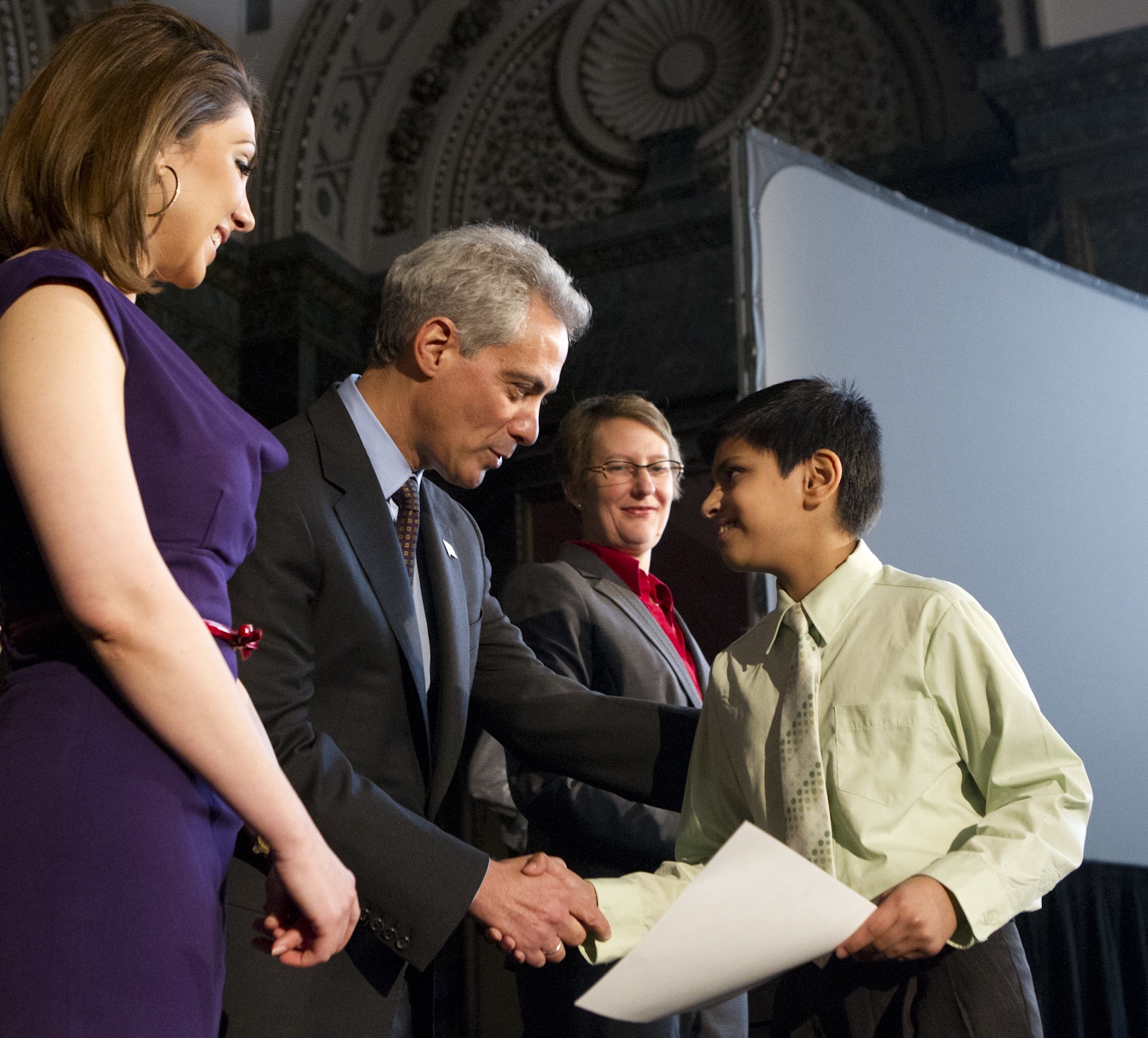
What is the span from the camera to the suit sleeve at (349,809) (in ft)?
4.90

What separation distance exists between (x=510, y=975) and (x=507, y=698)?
2.87 metres

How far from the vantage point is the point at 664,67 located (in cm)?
611

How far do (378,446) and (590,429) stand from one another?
1071 millimetres

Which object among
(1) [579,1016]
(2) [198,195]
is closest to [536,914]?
(1) [579,1016]

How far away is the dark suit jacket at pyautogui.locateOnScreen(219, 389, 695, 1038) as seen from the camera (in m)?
1.49

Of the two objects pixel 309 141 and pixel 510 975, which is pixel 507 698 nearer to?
pixel 510 975

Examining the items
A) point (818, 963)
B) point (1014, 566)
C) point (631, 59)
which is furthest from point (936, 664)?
point (631, 59)

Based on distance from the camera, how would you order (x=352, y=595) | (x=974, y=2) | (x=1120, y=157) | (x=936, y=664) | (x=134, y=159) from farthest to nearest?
1. (x=974, y=2)
2. (x=1120, y=157)
3. (x=352, y=595)
4. (x=936, y=664)
5. (x=134, y=159)

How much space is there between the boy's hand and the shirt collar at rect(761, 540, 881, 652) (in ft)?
1.20

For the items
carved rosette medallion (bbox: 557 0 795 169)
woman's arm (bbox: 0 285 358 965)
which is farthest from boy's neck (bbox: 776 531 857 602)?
carved rosette medallion (bbox: 557 0 795 169)

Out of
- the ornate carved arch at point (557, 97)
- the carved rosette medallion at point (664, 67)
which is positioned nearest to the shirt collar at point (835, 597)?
the ornate carved arch at point (557, 97)

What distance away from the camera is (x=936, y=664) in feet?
4.77

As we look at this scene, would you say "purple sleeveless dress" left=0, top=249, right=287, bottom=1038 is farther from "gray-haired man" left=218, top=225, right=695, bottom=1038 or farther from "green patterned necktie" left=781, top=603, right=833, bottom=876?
"green patterned necktie" left=781, top=603, right=833, bottom=876

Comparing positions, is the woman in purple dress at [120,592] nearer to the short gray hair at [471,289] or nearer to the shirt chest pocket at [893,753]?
the shirt chest pocket at [893,753]
